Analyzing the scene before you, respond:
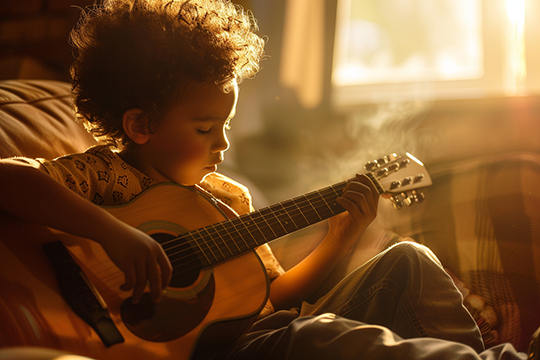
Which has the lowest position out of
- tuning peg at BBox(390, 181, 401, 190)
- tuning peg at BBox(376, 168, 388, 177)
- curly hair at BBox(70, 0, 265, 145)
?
tuning peg at BBox(390, 181, 401, 190)

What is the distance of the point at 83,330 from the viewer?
1.79 feet

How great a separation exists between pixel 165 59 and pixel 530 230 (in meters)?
1.09

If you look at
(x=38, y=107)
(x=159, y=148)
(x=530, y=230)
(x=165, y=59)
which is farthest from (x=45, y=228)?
(x=530, y=230)

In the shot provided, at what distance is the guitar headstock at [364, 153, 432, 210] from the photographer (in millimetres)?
1002

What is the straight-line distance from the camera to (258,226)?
83cm

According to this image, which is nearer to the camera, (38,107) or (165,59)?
(165,59)

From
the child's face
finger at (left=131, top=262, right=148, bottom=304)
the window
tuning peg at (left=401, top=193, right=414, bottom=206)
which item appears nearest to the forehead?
the child's face

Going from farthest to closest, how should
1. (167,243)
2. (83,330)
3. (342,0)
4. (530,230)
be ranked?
(342,0) → (530,230) → (167,243) → (83,330)

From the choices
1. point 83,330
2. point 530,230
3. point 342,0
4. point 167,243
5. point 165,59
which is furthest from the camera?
point 342,0

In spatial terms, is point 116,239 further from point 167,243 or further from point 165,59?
point 165,59

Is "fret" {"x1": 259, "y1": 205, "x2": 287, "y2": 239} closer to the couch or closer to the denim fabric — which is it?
the denim fabric

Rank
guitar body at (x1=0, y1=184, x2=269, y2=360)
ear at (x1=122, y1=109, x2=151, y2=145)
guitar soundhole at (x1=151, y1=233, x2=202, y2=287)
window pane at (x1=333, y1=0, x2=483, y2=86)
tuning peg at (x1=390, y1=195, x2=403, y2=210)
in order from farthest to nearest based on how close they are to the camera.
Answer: window pane at (x1=333, y1=0, x2=483, y2=86), tuning peg at (x1=390, y1=195, x2=403, y2=210), ear at (x1=122, y1=109, x2=151, y2=145), guitar soundhole at (x1=151, y1=233, x2=202, y2=287), guitar body at (x1=0, y1=184, x2=269, y2=360)

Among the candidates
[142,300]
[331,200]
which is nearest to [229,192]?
[331,200]

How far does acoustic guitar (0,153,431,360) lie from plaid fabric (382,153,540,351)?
1.90 ft
